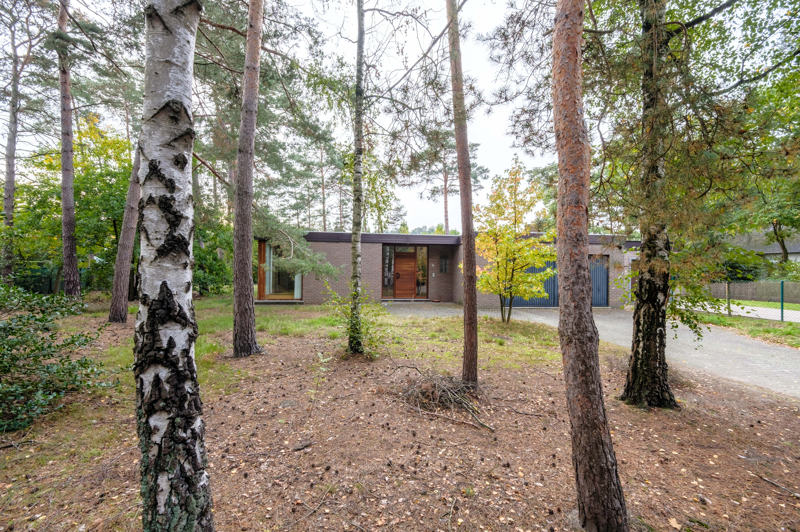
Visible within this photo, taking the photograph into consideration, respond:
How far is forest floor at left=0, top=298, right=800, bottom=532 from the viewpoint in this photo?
74.0 inches

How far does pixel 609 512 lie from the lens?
5.86 ft

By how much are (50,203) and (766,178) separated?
16.0m

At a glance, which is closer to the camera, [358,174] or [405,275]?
[358,174]

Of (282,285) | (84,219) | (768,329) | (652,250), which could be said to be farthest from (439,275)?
(84,219)

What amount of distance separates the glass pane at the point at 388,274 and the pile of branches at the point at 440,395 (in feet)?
35.6

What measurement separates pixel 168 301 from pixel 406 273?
1357 cm

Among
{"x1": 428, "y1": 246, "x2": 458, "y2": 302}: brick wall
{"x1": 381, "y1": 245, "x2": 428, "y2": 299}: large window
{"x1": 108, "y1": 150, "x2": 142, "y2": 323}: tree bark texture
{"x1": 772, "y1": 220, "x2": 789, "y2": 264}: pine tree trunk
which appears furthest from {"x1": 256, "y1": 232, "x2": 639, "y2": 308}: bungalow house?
{"x1": 108, "y1": 150, "x2": 142, "y2": 323}: tree bark texture

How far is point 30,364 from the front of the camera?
2.91 metres

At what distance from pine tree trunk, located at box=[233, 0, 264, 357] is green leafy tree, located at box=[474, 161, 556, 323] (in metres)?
5.38

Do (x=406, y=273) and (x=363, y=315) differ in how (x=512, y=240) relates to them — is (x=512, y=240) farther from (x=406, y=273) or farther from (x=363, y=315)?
(x=406, y=273)

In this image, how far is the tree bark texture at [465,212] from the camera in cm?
367

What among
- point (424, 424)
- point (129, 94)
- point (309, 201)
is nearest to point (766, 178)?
point (424, 424)

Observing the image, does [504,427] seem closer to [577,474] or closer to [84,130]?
[577,474]

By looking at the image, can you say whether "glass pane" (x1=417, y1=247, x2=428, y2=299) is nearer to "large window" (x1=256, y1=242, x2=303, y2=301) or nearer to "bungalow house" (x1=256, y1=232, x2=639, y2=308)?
"bungalow house" (x1=256, y1=232, x2=639, y2=308)
